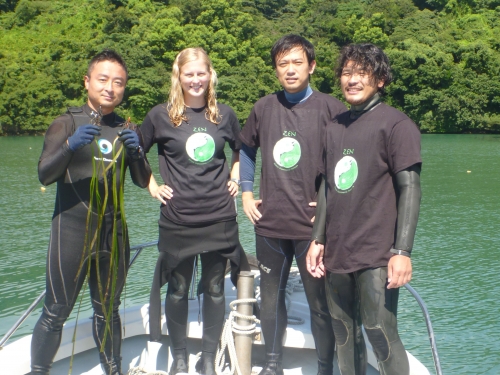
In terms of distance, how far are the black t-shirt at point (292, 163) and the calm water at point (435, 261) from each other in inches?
82.0

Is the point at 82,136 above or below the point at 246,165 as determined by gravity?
above

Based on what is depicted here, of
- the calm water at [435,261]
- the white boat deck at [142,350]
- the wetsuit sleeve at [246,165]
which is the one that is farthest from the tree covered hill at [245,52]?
the wetsuit sleeve at [246,165]

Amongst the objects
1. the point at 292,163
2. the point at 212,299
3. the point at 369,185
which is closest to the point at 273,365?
the point at 212,299

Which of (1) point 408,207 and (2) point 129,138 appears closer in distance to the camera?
(1) point 408,207

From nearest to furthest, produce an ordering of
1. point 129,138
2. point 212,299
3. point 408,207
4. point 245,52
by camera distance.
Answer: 1. point 408,207
2. point 129,138
3. point 212,299
4. point 245,52

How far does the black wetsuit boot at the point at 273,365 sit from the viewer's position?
3004mm

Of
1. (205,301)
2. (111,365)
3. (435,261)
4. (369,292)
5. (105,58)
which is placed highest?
(105,58)

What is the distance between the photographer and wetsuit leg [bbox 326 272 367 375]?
253 centimetres

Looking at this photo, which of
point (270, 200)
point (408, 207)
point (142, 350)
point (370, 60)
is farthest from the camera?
point (142, 350)

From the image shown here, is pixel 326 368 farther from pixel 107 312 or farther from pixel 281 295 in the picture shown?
pixel 107 312

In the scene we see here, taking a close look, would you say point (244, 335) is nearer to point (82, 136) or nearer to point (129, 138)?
point (129, 138)

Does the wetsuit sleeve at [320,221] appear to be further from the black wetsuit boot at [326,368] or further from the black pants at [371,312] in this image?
the black wetsuit boot at [326,368]

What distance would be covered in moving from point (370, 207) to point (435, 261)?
17.0 feet

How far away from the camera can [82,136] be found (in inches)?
99.9
